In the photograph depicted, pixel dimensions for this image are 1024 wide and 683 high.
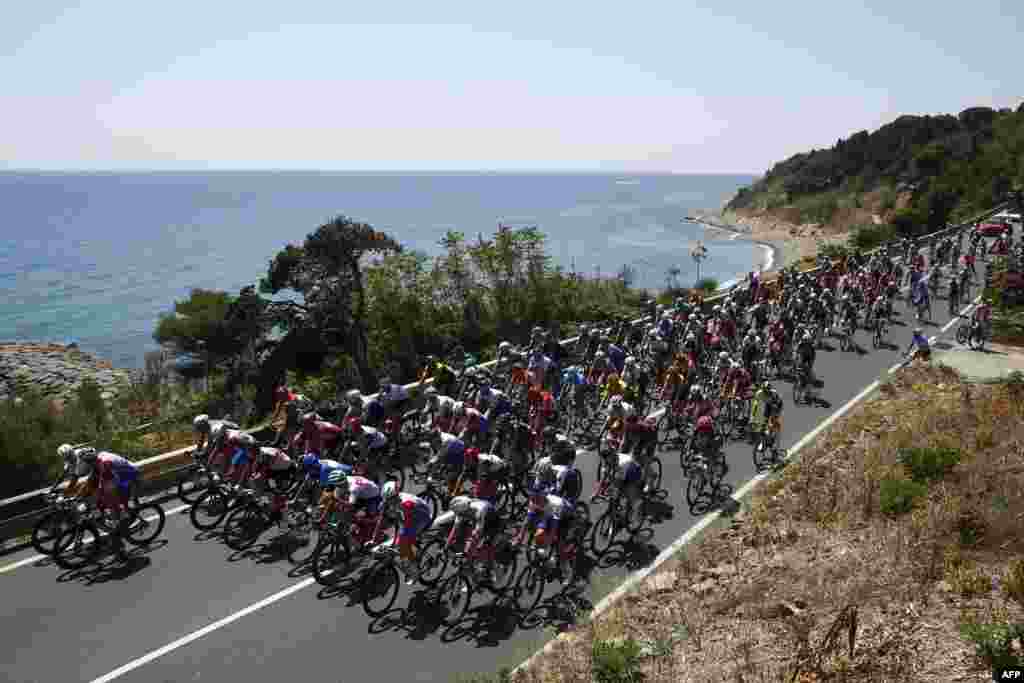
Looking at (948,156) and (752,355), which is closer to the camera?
(752,355)

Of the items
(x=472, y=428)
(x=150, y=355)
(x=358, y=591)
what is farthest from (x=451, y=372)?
(x=150, y=355)

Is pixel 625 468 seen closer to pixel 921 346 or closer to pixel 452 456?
pixel 452 456

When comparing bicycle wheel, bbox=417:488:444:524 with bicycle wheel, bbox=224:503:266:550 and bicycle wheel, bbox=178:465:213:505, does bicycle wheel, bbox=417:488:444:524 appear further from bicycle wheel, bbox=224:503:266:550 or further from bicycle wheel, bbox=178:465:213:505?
bicycle wheel, bbox=178:465:213:505

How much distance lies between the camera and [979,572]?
8844mm

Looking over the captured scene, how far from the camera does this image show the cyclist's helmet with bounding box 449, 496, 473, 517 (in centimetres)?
1013

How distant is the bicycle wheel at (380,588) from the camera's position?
10.3 meters

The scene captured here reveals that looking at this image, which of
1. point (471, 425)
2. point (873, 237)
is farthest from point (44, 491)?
point (873, 237)

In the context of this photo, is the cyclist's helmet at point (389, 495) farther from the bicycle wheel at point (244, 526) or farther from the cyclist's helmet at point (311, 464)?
the bicycle wheel at point (244, 526)

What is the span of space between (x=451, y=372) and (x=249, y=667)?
9.31 meters

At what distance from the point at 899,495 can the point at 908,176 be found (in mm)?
102662

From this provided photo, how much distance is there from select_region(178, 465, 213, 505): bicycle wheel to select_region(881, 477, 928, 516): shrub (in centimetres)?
1095

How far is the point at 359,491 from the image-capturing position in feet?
35.2

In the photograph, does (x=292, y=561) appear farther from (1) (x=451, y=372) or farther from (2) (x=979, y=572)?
(2) (x=979, y=572)

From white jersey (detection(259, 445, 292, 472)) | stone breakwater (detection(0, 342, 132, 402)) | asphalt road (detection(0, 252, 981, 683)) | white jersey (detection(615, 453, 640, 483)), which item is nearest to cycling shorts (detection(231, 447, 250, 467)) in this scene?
white jersey (detection(259, 445, 292, 472))
